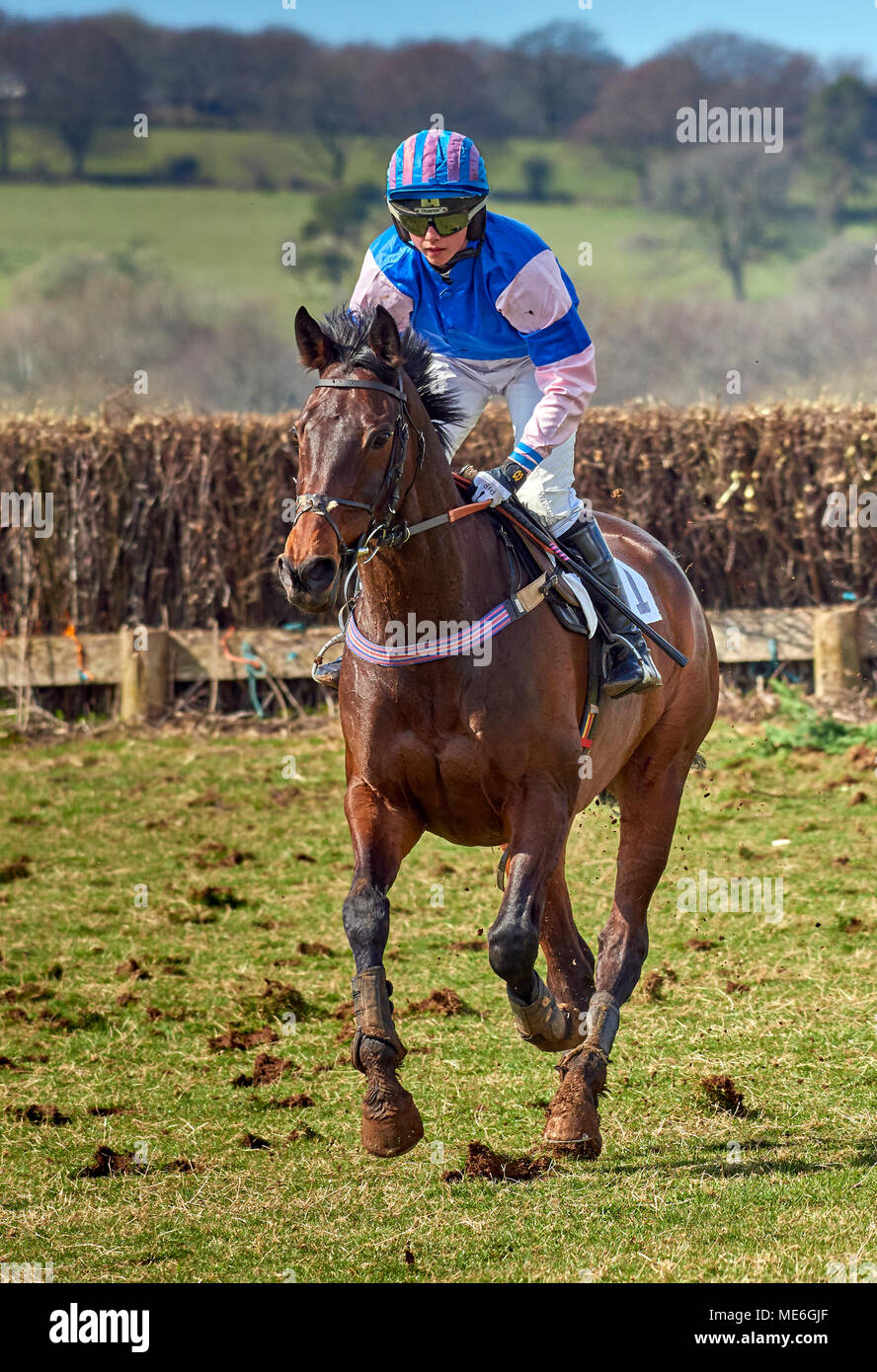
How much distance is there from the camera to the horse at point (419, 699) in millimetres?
4395

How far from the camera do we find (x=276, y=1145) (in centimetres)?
537

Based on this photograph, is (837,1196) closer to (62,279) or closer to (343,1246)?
(343,1246)

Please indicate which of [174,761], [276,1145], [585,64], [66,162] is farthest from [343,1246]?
[585,64]

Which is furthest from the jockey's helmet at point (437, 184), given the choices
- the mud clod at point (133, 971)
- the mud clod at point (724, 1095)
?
the mud clod at point (133, 971)

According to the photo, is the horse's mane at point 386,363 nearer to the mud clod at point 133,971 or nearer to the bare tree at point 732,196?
the mud clod at point 133,971

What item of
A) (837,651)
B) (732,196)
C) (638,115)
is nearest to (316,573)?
(837,651)

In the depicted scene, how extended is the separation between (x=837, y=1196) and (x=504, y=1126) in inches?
50.8

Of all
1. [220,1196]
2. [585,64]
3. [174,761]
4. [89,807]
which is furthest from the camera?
[585,64]

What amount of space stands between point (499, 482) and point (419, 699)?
937 mm

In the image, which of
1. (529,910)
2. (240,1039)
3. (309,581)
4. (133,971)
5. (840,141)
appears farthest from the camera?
(840,141)

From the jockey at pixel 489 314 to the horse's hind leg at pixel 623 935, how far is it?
0.91 metres

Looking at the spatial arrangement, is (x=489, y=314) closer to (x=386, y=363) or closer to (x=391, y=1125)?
(x=386, y=363)

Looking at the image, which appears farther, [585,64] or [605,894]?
[585,64]

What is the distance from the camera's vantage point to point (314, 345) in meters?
4.63
